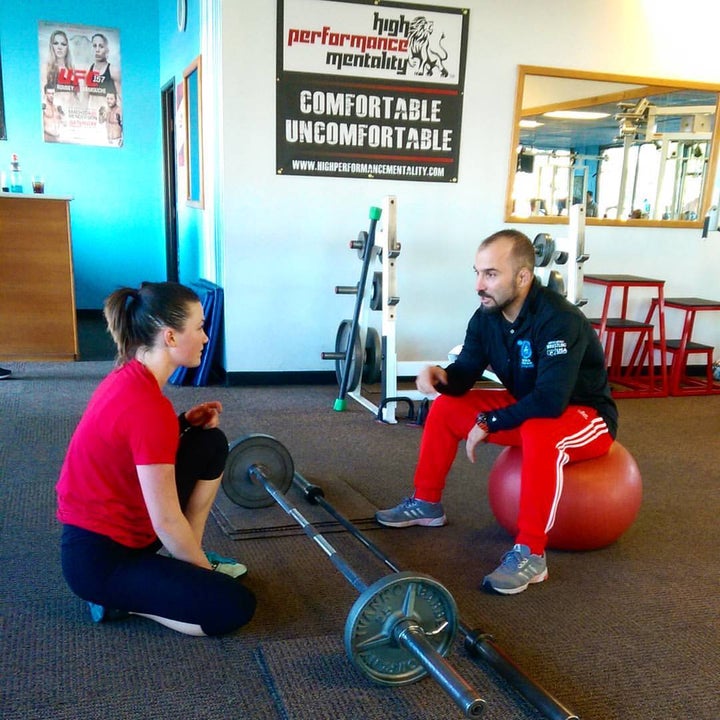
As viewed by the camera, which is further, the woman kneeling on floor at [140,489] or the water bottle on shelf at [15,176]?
the water bottle on shelf at [15,176]

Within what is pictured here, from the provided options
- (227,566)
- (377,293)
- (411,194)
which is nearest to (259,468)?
(227,566)

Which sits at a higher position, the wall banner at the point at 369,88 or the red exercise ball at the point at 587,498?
the wall banner at the point at 369,88

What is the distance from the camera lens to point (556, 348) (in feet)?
7.20

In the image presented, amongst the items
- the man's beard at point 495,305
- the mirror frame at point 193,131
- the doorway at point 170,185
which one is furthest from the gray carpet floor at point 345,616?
the doorway at point 170,185

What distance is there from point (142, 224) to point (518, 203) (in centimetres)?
380

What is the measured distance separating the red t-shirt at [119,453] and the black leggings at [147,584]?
0.04 meters

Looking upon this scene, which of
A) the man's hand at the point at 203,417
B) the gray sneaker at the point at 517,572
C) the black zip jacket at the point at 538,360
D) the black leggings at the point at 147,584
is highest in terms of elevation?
the black zip jacket at the point at 538,360

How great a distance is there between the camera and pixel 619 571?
7.62 feet

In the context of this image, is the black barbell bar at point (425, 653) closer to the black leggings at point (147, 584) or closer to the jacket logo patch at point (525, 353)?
the black leggings at point (147, 584)

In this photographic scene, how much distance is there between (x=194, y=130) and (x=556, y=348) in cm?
382

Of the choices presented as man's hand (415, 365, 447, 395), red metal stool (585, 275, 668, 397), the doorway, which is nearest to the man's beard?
man's hand (415, 365, 447, 395)

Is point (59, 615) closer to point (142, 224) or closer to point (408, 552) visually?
point (408, 552)

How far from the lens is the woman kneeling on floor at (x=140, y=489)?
1663 mm

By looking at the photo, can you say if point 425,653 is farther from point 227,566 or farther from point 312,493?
point 312,493
